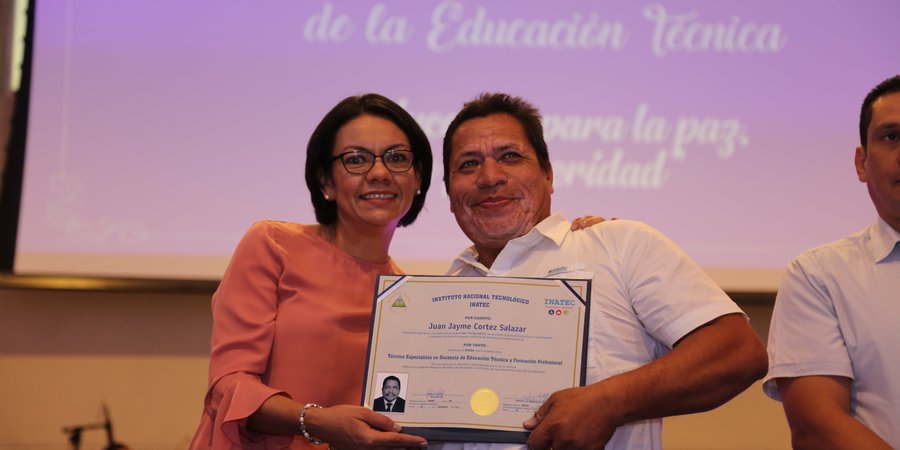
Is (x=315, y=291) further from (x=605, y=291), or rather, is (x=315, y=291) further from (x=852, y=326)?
(x=852, y=326)

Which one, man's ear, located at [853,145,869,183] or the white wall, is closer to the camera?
man's ear, located at [853,145,869,183]

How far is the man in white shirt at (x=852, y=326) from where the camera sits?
6.55ft

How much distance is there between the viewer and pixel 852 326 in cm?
206

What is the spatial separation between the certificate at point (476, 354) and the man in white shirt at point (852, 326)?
570mm

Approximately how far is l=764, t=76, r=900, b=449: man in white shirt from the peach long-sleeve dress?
3.44 ft

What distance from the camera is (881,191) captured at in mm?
2105

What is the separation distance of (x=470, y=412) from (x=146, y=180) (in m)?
2.43

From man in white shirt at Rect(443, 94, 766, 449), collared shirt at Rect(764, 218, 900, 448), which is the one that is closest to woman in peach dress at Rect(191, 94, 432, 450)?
man in white shirt at Rect(443, 94, 766, 449)

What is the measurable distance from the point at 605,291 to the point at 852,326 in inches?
22.9

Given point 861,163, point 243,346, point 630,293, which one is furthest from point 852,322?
point 243,346

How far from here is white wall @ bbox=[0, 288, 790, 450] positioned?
3.92 metres

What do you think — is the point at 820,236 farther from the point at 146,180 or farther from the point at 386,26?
the point at 146,180

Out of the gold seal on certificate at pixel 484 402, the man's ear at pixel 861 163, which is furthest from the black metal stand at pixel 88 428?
the man's ear at pixel 861 163
